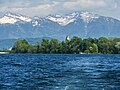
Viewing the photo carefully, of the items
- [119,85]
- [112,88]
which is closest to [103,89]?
[112,88]

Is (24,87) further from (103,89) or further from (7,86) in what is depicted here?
(103,89)

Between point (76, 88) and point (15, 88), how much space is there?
6858 mm

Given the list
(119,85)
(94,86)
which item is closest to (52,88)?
(94,86)

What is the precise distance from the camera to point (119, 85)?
43750mm

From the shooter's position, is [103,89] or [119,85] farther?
[119,85]

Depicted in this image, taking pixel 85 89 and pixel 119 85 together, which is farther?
pixel 119 85

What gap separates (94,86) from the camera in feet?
142

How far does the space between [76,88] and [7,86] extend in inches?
340

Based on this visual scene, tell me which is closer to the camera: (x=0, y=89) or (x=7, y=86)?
(x=0, y=89)

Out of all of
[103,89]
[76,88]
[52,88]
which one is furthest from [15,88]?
[103,89]

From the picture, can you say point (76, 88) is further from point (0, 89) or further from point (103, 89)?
point (0, 89)

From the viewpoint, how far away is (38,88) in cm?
4244

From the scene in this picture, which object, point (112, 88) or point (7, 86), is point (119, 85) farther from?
point (7, 86)

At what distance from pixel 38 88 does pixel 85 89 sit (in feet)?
17.7
